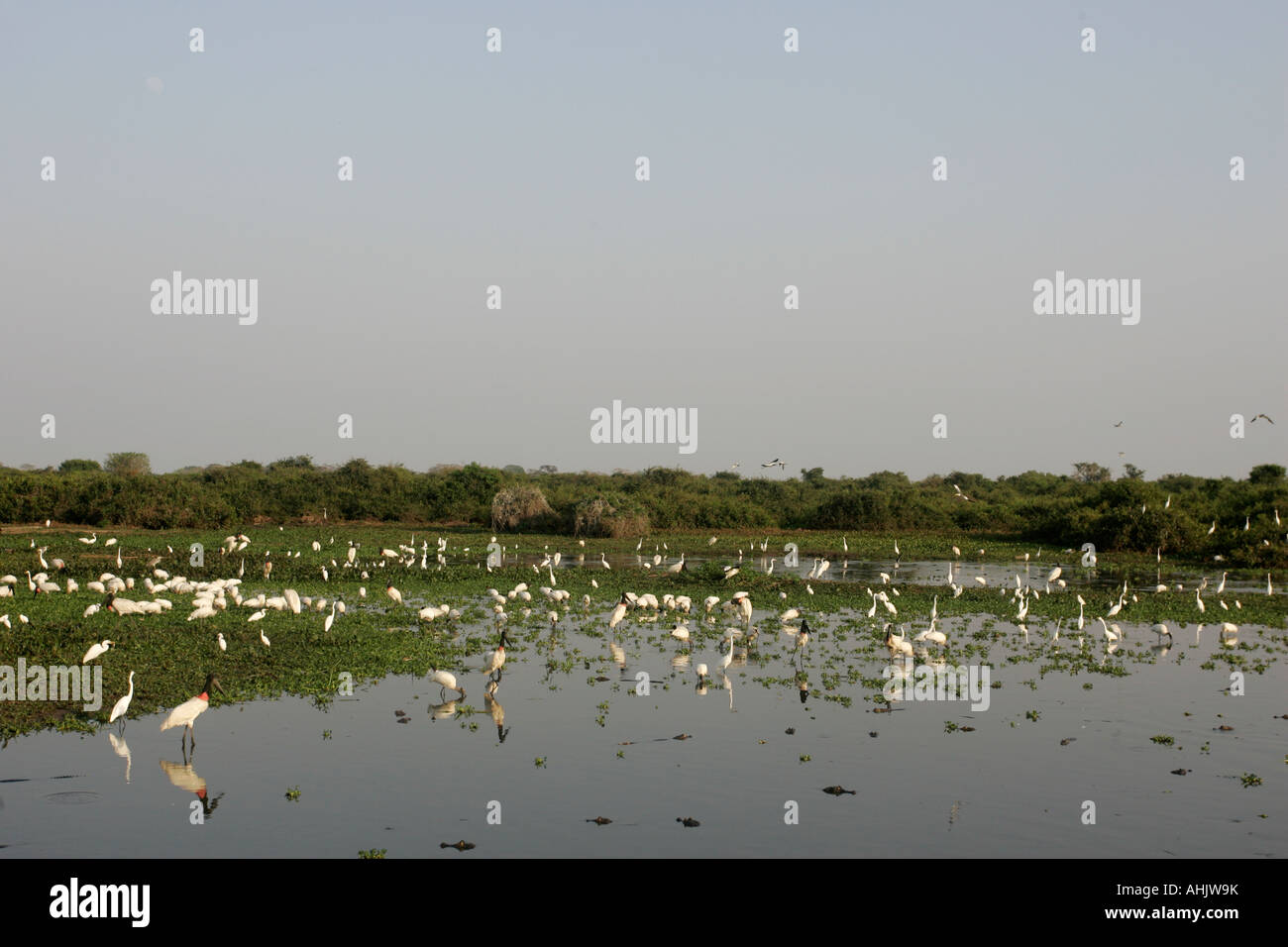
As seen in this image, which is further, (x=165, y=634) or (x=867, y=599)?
(x=867, y=599)

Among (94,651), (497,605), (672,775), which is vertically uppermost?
(94,651)

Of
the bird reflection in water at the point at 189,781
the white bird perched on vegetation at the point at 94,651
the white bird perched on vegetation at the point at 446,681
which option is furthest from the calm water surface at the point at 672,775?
the white bird perched on vegetation at the point at 94,651

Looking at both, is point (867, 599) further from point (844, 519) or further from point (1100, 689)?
point (844, 519)

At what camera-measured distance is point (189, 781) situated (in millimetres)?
10789

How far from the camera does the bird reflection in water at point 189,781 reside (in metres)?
10.1

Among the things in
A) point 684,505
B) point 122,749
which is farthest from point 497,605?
point 684,505

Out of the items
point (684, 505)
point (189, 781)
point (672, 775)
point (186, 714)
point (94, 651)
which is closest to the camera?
point (189, 781)

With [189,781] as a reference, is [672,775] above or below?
below

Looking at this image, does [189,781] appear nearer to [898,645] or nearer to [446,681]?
[446,681]

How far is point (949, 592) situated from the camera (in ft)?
89.6

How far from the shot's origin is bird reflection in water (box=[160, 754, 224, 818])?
33.0 feet

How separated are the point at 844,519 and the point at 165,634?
41.4 metres
